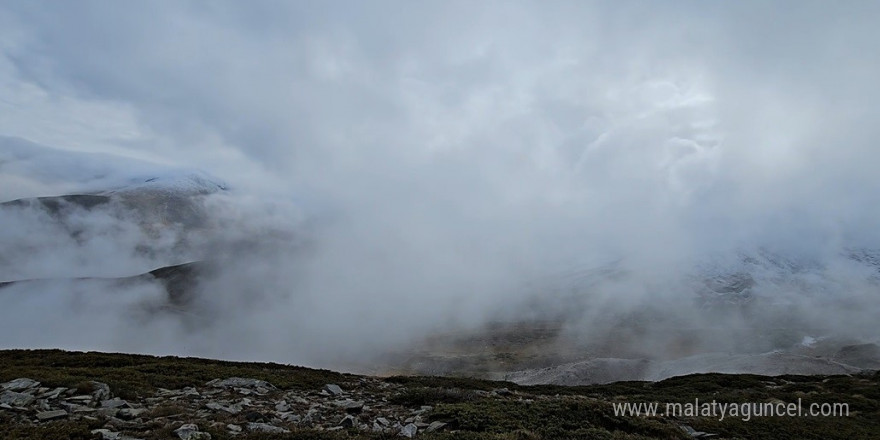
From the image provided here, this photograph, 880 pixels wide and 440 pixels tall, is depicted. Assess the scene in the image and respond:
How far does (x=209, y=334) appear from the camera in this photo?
196125mm

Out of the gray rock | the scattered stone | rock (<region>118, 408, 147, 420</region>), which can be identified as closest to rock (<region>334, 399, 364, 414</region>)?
the gray rock

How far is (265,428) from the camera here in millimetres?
14594

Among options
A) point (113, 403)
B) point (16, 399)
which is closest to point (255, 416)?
point (113, 403)

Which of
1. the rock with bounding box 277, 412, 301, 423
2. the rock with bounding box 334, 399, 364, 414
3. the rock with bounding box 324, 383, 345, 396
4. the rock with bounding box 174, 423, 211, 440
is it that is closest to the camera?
the rock with bounding box 174, 423, 211, 440

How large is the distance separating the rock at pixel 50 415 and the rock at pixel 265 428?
5.99 meters

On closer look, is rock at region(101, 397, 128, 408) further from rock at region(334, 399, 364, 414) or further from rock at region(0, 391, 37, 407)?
rock at region(334, 399, 364, 414)

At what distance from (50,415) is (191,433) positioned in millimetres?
5114

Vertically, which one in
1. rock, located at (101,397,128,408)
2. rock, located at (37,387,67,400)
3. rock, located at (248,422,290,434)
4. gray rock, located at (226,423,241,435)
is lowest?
gray rock, located at (226,423,241,435)

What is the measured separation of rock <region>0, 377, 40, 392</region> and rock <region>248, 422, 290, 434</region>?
1018cm

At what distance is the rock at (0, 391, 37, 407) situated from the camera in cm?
1525

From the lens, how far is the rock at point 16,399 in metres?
Answer: 15.2

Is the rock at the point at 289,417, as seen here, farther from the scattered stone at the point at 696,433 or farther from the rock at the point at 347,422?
the scattered stone at the point at 696,433

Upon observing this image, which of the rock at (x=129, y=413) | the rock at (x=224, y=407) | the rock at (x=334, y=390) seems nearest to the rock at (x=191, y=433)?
the rock at (x=129, y=413)

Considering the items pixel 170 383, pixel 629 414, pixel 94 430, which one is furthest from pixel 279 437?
pixel 629 414
